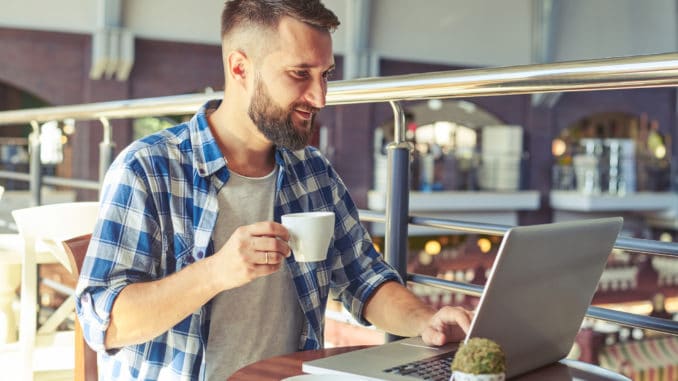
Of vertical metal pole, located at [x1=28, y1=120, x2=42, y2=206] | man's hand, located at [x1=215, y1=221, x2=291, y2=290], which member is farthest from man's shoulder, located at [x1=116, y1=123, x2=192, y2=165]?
vertical metal pole, located at [x1=28, y1=120, x2=42, y2=206]

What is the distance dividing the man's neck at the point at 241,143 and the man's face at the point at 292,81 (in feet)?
0.18

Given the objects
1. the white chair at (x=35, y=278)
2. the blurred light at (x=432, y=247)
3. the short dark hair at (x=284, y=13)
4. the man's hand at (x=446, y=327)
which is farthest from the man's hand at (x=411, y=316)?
the blurred light at (x=432, y=247)

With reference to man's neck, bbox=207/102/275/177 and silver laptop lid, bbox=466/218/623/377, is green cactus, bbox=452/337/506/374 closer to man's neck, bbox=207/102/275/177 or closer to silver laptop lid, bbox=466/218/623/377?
silver laptop lid, bbox=466/218/623/377

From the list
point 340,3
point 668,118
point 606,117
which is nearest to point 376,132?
point 340,3

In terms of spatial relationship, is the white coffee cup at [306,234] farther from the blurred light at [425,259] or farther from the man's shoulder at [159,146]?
the blurred light at [425,259]

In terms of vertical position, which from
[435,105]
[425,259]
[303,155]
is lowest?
[425,259]

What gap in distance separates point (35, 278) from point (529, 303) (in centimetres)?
144

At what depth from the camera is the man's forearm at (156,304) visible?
1.18 metres

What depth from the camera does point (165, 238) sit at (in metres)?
1.32

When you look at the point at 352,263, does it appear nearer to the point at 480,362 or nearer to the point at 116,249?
the point at 116,249

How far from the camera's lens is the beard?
4.46 ft

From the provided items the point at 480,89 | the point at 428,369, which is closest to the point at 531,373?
the point at 428,369

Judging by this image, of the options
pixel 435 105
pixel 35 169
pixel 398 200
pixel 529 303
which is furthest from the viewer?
pixel 435 105

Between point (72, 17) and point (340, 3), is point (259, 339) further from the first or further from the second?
point (340, 3)
